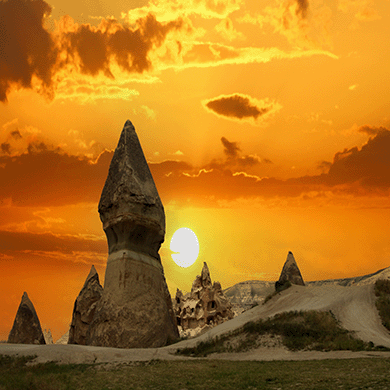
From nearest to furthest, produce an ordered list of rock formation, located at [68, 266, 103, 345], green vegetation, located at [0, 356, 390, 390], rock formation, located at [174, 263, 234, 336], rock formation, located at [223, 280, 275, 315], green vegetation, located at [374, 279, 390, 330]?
green vegetation, located at [0, 356, 390, 390], green vegetation, located at [374, 279, 390, 330], rock formation, located at [68, 266, 103, 345], rock formation, located at [174, 263, 234, 336], rock formation, located at [223, 280, 275, 315]

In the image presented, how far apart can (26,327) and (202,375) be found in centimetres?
2231

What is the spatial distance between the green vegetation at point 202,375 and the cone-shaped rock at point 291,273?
59.8 feet

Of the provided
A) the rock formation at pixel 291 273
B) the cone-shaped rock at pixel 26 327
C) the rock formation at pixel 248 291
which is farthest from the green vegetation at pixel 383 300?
the rock formation at pixel 248 291

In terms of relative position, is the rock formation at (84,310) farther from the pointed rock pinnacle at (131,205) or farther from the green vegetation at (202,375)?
the green vegetation at (202,375)

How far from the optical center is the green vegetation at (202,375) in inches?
446

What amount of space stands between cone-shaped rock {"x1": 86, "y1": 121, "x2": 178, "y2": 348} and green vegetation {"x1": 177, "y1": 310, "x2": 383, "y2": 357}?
3.80 m

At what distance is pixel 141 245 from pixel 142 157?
230 inches


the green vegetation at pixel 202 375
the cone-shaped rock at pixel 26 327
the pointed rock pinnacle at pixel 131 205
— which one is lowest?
the green vegetation at pixel 202 375

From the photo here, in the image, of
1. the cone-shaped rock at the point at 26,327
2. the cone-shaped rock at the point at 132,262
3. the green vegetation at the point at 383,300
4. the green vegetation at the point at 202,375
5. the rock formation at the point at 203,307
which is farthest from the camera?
the rock formation at the point at 203,307

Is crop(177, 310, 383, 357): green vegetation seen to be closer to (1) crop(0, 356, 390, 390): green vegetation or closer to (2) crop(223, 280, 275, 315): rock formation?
(1) crop(0, 356, 390, 390): green vegetation

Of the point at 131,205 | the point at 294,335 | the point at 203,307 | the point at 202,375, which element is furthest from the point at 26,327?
the point at 203,307

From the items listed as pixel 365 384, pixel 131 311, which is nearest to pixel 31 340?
pixel 131 311

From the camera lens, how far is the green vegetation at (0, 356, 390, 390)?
1134 centimetres

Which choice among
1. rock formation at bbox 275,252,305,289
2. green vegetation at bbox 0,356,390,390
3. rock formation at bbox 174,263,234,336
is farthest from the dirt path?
rock formation at bbox 174,263,234,336
